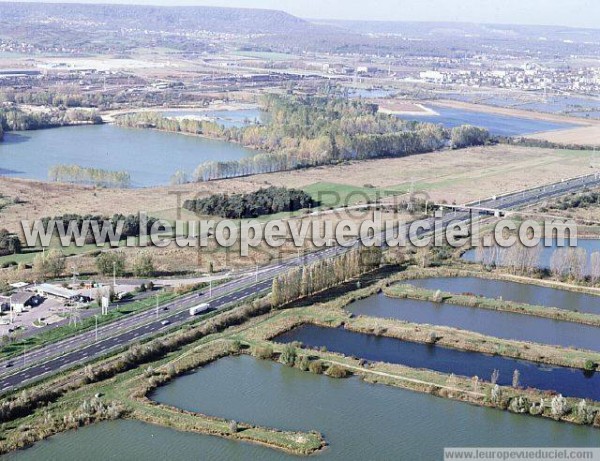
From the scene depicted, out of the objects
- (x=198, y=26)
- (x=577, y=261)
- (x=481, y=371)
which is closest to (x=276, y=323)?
(x=481, y=371)

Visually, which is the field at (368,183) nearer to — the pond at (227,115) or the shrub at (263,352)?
the shrub at (263,352)

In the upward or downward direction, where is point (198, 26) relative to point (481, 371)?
upward

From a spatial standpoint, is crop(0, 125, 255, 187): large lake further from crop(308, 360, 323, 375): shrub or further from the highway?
crop(308, 360, 323, 375): shrub

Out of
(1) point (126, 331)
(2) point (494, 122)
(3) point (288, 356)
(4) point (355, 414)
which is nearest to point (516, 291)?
(3) point (288, 356)

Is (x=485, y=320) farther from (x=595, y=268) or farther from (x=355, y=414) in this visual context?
(x=355, y=414)

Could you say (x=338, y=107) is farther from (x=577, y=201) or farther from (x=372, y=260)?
(x=372, y=260)
